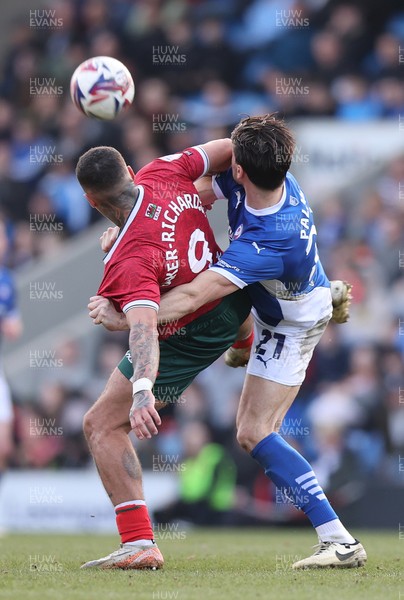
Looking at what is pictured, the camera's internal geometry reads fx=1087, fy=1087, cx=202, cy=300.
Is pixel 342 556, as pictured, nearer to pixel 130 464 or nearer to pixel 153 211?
pixel 130 464

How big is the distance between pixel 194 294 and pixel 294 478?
1195 mm

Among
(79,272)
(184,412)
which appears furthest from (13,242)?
(184,412)

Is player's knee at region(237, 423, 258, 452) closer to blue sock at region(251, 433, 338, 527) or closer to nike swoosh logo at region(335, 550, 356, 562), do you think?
blue sock at region(251, 433, 338, 527)

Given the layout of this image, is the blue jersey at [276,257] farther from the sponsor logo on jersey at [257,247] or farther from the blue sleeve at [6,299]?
the blue sleeve at [6,299]

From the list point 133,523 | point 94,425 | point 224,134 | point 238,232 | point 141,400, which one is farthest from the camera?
point 224,134

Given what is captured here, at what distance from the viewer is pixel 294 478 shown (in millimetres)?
6105

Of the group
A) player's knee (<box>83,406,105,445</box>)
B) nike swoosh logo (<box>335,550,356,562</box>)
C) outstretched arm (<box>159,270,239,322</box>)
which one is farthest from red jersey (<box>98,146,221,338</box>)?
nike swoosh logo (<box>335,550,356,562</box>)

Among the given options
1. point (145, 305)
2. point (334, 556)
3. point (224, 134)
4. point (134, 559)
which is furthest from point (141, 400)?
point (224, 134)

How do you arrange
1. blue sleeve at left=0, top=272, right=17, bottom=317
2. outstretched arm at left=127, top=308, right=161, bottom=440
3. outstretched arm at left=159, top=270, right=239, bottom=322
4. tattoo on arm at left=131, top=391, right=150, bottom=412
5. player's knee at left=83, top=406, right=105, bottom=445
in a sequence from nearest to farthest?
1. tattoo on arm at left=131, top=391, right=150, bottom=412
2. outstretched arm at left=127, top=308, right=161, bottom=440
3. outstretched arm at left=159, top=270, right=239, bottom=322
4. player's knee at left=83, top=406, right=105, bottom=445
5. blue sleeve at left=0, top=272, right=17, bottom=317

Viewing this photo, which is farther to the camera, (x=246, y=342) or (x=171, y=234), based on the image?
(x=246, y=342)

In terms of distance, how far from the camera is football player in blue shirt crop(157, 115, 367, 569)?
595cm

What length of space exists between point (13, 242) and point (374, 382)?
509 cm

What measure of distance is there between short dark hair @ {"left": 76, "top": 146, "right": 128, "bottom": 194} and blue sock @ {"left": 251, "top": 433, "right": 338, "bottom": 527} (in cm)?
Answer: 168

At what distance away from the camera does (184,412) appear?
11625 mm
